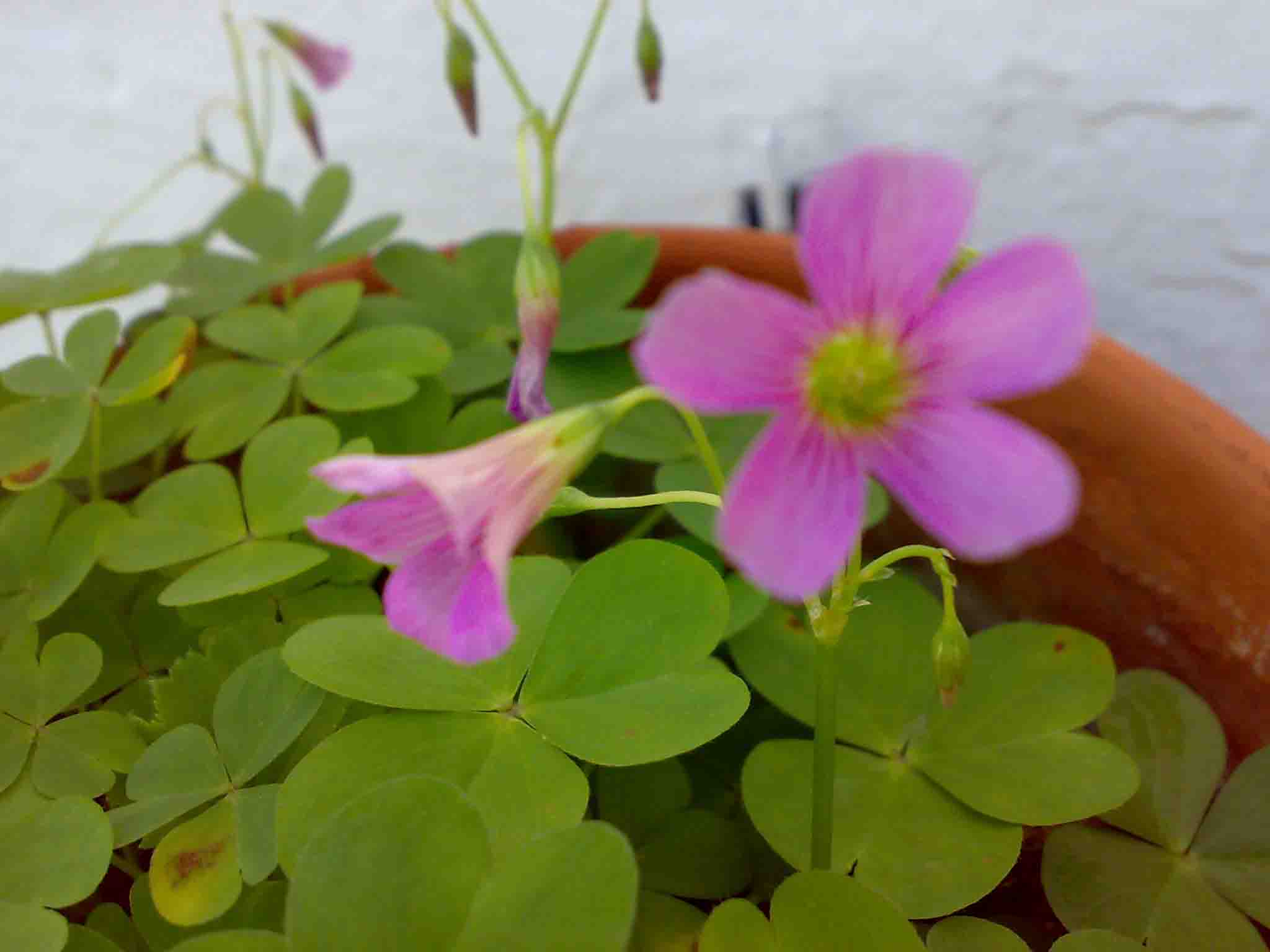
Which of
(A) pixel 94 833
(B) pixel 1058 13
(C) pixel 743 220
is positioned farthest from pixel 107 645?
(B) pixel 1058 13

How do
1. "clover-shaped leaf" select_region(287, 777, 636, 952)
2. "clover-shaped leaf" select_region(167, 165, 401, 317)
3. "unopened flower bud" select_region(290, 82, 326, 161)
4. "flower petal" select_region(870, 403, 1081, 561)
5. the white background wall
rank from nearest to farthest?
"flower petal" select_region(870, 403, 1081, 561), "clover-shaped leaf" select_region(287, 777, 636, 952), "clover-shaped leaf" select_region(167, 165, 401, 317), "unopened flower bud" select_region(290, 82, 326, 161), the white background wall

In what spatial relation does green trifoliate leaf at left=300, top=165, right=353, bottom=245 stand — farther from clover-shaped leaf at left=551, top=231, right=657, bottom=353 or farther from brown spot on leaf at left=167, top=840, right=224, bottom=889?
brown spot on leaf at left=167, top=840, right=224, bottom=889

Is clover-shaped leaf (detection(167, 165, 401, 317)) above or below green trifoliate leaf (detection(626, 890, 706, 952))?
above

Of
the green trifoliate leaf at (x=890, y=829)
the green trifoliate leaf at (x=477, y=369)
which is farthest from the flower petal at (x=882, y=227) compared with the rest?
the green trifoliate leaf at (x=477, y=369)

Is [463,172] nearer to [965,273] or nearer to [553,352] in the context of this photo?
[553,352]

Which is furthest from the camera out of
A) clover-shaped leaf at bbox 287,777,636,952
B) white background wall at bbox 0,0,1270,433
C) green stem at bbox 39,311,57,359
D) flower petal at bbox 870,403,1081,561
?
white background wall at bbox 0,0,1270,433

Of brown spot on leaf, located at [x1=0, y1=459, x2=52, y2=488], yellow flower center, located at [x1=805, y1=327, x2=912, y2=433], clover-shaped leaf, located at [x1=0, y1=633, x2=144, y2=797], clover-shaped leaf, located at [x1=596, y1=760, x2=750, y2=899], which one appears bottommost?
clover-shaped leaf, located at [x1=596, y1=760, x2=750, y2=899]

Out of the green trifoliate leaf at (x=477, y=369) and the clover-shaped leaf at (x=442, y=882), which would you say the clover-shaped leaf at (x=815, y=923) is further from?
the green trifoliate leaf at (x=477, y=369)

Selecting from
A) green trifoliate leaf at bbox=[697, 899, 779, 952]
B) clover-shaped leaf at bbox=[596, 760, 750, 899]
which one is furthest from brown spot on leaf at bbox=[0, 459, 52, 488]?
green trifoliate leaf at bbox=[697, 899, 779, 952]
